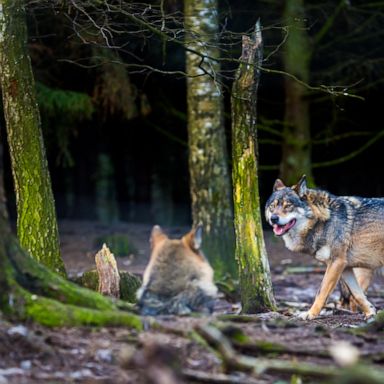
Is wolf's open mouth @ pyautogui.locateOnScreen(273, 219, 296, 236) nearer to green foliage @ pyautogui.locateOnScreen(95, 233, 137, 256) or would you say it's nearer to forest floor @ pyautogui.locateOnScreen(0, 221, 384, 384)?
forest floor @ pyautogui.locateOnScreen(0, 221, 384, 384)

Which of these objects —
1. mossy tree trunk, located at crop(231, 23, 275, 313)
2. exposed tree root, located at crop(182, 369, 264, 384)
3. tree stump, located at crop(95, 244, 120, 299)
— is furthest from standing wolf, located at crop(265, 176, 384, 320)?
exposed tree root, located at crop(182, 369, 264, 384)

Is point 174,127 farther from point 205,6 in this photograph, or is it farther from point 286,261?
point 205,6

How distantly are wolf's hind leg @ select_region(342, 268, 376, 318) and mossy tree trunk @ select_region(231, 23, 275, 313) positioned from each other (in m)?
1.45

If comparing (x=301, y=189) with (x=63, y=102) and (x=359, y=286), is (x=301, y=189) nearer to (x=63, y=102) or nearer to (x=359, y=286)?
(x=359, y=286)

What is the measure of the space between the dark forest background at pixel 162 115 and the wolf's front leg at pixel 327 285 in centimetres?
699

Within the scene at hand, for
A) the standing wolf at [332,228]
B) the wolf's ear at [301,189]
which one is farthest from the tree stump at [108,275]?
the wolf's ear at [301,189]

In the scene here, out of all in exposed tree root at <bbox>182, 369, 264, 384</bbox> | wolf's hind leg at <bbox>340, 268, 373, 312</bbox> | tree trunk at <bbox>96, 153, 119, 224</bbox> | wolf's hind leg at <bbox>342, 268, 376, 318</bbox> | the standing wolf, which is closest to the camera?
exposed tree root at <bbox>182, 369, 264, 384</bbox>

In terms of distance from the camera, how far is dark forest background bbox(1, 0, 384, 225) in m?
17.3

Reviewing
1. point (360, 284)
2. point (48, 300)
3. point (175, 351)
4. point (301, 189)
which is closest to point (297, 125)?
point (360, 284)

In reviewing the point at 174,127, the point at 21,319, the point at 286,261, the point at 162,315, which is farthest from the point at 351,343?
the point at 174,127

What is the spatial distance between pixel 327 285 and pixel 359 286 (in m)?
0.82

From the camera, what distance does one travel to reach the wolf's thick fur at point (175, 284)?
703cm

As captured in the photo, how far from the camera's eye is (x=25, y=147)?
10.2 m

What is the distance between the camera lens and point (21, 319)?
21.3 ft
